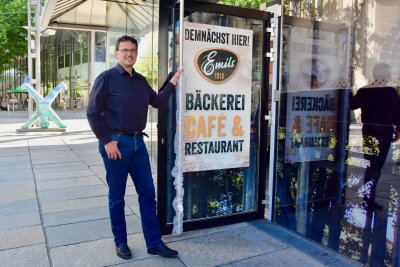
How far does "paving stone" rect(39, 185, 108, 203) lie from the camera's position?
5535mm

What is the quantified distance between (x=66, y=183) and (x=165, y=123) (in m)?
3.30

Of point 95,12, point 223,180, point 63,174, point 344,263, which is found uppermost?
point 95,12

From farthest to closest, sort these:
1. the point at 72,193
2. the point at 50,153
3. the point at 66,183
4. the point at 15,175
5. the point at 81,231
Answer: the point at 50,153, the point at 15,175, the point at 66,183, the point at 72,193, the point at 81,231

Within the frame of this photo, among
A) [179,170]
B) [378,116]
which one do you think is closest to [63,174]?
[179,170]

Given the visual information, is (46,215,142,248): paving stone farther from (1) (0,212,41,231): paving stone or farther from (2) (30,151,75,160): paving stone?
(2) (30,151,75,160): paving stone

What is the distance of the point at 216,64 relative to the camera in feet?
13.4

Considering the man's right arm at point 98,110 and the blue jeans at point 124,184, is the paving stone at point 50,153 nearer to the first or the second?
the blue jeans at point 124,184

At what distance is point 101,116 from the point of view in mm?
3371

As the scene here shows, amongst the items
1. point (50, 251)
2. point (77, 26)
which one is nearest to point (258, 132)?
point (50, 251)

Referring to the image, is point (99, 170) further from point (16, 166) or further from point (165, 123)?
point (165, 123)

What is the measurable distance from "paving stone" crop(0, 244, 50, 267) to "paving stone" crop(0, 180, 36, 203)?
1993 mm

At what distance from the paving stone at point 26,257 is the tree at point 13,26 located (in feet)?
92.6

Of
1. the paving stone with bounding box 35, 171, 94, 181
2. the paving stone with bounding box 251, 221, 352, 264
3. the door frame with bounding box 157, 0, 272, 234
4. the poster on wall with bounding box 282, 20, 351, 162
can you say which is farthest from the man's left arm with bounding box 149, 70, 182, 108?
the paving stone with bounding box 35, 171, 94, 181

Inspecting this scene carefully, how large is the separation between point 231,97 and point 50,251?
239 cm
